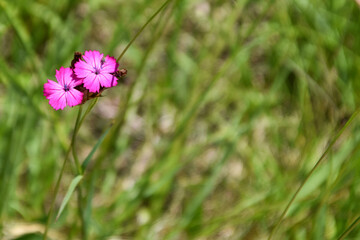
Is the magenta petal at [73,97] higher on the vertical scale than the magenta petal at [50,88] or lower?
lower

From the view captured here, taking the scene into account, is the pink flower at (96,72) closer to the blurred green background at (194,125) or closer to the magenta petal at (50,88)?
the magenta petal at (50,88)

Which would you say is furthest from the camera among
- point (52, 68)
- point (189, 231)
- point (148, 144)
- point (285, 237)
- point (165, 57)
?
point (165, 57)

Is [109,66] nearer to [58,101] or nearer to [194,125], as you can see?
[58,101]

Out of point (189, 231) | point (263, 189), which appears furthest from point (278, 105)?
point (189, 231)

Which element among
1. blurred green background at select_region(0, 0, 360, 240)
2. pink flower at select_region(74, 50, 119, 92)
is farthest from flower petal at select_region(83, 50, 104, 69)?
blurred green background at select_region(0, 0, 360, 240)

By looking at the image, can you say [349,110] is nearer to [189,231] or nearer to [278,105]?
[278,105]

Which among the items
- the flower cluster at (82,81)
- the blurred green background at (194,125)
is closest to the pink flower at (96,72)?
the flower cluster at (82,81)
